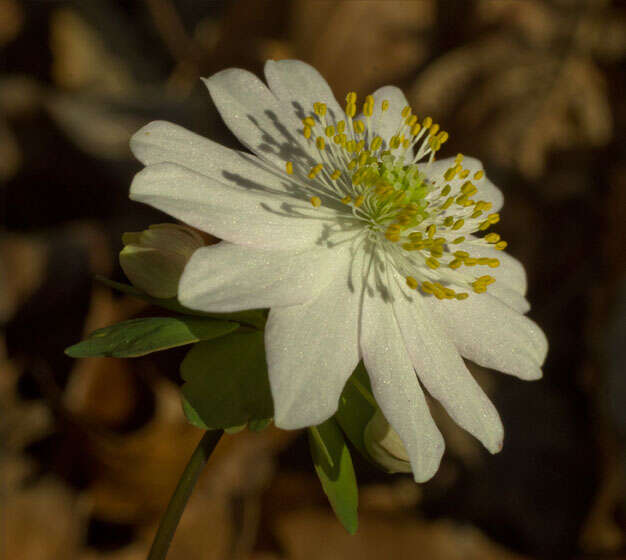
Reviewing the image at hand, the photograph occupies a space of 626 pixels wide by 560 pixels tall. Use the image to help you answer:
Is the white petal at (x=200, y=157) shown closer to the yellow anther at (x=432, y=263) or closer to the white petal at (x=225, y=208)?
the white petal at (x=225, y=208)

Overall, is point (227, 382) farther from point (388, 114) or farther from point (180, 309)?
point (388, 114)

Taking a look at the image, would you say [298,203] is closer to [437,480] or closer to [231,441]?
[231,441]

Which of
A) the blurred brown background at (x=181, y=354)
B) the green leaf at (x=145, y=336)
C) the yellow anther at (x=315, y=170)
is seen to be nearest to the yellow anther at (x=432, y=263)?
the yellow anther at (x=315, y=170)

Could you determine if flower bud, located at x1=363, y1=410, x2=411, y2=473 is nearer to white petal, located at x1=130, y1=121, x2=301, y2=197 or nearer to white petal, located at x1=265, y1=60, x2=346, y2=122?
white petal, located at x1=130, y1=121, x2=301, y2=197

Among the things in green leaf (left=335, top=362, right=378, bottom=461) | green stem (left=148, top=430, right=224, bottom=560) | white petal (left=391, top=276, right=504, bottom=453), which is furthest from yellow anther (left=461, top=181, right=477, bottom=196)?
green stem (left=148, top=430, right=224, bottom=560)

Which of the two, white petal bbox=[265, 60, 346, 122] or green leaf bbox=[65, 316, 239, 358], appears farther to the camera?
white petal bbox=[265, 60, 346, 122]

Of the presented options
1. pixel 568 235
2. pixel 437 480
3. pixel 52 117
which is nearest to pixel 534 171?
pixel 568 235
